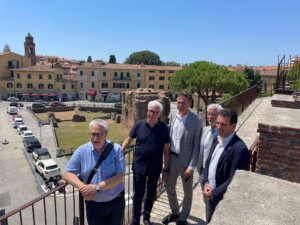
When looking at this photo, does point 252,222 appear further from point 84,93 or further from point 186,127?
point 84,93

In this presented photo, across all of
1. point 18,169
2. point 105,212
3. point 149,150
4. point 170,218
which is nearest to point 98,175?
point 105,212

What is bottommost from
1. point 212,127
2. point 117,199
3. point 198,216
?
point 198,216

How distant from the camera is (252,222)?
1899 mm

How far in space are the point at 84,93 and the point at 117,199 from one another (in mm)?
62659

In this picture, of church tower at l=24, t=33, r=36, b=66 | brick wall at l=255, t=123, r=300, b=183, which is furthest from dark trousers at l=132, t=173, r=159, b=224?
church tower at l=24, t=33, r=36, b=66

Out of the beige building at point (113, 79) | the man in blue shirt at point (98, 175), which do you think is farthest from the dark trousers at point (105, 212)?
the beige building at point (113, 79)

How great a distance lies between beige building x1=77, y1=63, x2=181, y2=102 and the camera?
61.8 meters

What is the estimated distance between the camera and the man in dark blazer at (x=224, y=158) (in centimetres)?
315

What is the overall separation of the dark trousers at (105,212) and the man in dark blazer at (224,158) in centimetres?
123

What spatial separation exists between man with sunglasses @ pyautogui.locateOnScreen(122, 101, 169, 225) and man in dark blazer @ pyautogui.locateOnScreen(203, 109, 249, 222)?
0.90 meters

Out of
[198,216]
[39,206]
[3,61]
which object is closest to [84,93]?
[3,61]

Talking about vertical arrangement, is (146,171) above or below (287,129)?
below

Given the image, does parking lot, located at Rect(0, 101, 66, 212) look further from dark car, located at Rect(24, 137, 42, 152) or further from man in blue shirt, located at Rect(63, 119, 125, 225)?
man in blue shirt, located at Rect(63, 119, 125, 225)

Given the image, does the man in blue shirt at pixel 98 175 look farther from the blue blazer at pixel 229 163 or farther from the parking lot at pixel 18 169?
the parking lot at pixel 18 169
